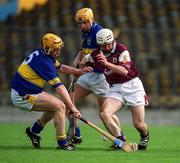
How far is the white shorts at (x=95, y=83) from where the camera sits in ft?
53.6

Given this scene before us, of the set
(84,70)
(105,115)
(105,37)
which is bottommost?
(105,115)

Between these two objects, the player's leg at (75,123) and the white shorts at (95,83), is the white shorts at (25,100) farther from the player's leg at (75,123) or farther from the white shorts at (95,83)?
the white shorts at (95,83)

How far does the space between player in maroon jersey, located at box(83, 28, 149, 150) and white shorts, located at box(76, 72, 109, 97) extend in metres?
0.70

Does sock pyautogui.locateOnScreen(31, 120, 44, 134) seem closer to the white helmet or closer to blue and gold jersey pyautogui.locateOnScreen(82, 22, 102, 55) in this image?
blue and gold jersey pyautogui.locateOnScreen(82, 22, 102, 55)

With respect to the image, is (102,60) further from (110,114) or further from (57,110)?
(57,110)

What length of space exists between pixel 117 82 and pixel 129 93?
0.27m

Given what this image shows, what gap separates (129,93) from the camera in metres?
15.3

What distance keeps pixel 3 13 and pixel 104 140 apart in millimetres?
13339

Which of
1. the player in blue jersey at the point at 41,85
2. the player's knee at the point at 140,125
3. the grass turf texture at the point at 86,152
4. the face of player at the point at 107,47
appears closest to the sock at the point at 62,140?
the player in blue jersey at the point at 41,85

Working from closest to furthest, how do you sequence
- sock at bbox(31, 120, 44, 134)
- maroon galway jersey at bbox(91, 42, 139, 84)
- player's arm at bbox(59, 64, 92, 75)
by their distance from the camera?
maroon galway jersey at bbox(91, 42, 139, 84) < sock at bbox(31, 120, 44, 134) < player's arm at bbox(59, 64, 92, 75)

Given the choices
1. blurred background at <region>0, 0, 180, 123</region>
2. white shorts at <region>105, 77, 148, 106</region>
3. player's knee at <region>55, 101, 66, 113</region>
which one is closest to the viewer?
player's knee at <region>55, 101, 66, 113</region>

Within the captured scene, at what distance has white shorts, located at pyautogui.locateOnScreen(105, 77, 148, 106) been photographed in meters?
15.3

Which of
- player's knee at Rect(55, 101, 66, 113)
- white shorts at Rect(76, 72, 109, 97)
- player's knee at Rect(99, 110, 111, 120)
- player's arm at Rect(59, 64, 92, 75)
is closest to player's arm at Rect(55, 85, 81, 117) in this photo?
player's knee at Rect(55, 101, 66, 113)

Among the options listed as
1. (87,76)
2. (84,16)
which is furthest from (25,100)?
(84,16)
